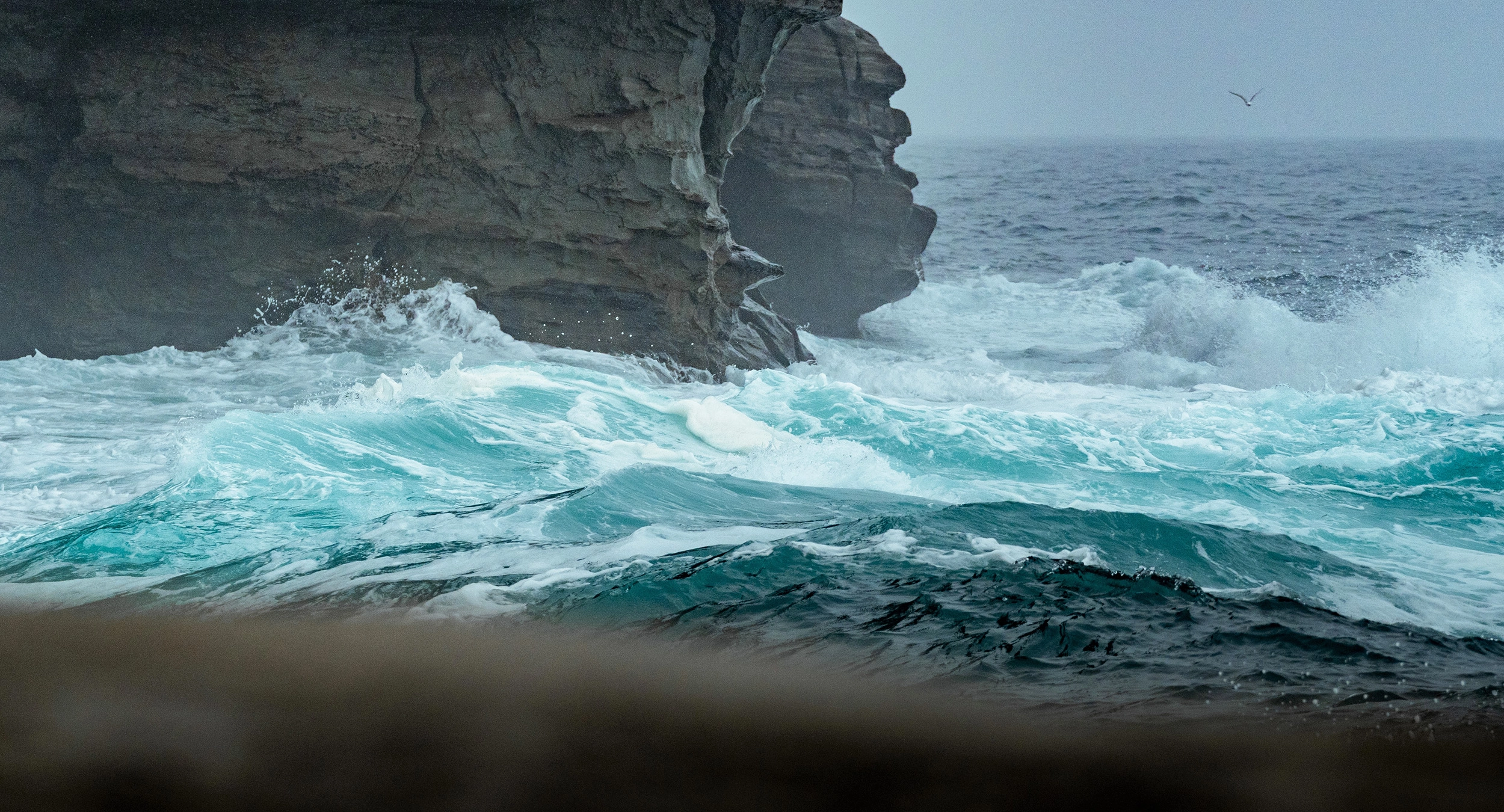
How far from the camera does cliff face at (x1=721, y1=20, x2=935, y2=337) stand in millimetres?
14789

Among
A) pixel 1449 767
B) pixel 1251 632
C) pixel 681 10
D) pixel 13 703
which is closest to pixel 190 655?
pixel 13 703

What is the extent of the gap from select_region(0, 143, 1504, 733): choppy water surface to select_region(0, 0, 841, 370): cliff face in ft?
2.20

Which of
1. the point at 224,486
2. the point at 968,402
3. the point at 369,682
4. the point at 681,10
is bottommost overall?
the point at 968,402

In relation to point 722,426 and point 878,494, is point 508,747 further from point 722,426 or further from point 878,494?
point 722,426

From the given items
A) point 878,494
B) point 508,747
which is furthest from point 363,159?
point 508,747

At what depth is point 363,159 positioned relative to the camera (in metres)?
10.5

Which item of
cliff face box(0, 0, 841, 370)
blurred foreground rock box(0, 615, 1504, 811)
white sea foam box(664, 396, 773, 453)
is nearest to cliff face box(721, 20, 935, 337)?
cliff face box(0, 0, 841, 370)

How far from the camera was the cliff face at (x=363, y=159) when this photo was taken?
10.0m

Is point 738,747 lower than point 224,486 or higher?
higher

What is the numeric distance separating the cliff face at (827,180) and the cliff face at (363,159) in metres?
3.54

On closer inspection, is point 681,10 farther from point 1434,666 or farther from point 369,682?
point 369,682

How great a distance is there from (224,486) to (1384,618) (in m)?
5.41

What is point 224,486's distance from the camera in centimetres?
534

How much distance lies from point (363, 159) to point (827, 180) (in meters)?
6.91
